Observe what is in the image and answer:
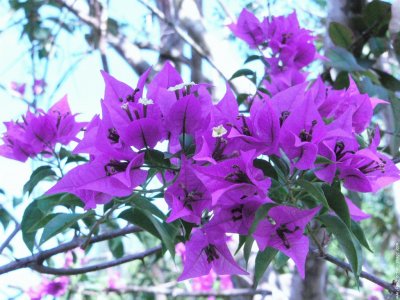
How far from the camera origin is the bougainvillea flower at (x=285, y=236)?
2.04 feet

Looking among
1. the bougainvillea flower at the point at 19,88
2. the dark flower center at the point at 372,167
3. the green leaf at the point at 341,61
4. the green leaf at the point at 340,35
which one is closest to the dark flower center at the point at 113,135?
the dark flower center at the point at 372,167

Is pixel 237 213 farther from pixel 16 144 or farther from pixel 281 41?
pixel 281 41

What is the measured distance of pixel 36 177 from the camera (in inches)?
41.6

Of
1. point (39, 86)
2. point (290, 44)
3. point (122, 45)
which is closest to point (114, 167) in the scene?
point (290, 44)

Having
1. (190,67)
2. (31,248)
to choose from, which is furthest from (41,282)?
(31,248)

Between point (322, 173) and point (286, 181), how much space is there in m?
0.04

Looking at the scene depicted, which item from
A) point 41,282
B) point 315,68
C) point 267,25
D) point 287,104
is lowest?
point 41,282

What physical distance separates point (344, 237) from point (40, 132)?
63cm

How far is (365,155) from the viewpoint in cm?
64

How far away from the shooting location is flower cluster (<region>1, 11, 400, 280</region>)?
0.62 m

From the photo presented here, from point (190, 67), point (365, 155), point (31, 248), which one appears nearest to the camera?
point (365, 155)

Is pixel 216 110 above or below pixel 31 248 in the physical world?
above

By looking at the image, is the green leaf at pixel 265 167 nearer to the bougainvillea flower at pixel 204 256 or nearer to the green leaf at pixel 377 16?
the bougainvillea flower at pixel 204 256

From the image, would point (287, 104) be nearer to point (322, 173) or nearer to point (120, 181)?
point (322, 173)
